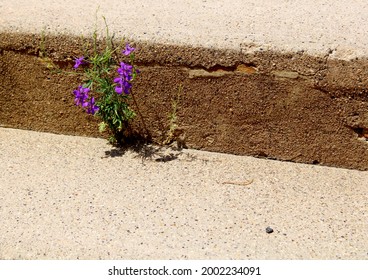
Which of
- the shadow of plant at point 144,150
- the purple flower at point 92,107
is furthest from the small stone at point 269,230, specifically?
the purple flower at point 92,107

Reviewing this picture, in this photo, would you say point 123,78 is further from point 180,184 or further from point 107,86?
point 180,184

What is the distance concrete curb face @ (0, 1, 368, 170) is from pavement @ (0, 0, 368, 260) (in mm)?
17

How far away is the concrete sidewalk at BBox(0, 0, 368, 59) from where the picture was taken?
283 centimetres

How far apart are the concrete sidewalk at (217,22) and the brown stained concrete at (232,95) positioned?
57 millimetres

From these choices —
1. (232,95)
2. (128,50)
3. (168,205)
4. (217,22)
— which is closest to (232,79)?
(232,95)

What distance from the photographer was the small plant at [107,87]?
9.44 ft

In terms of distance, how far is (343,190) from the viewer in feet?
9.10

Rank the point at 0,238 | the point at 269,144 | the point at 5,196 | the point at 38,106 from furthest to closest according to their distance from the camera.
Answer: the point at 38,106, the point at 269,144, the point at 5,196, the point at 0,238

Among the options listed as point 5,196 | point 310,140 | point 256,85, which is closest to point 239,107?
point 256,85

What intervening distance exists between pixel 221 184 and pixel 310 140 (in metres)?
0.49

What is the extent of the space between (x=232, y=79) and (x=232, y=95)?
8 cm

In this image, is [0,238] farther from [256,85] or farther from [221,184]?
[256,85]

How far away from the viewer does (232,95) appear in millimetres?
2885

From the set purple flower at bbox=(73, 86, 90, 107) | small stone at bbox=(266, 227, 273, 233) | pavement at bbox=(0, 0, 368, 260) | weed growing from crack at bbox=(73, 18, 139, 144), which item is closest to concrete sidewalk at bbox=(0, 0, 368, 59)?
pavement at bbox=(0, 0, 368, 260)
